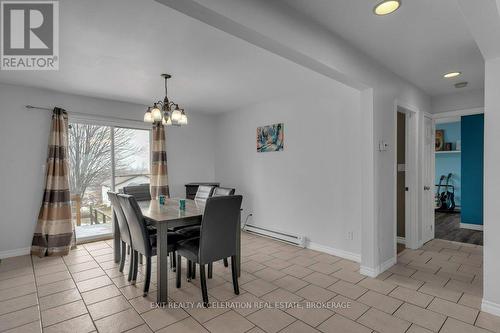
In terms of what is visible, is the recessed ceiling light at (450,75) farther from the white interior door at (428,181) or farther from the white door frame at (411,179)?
the white interior door at (428,181)

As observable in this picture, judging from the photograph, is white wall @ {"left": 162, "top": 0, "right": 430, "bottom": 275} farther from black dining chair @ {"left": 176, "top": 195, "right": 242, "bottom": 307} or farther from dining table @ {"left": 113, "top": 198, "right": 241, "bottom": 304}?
dining table @ {"left": 113, "top": 198, "right": 241, "bottom": 304}

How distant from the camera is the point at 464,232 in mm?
4855

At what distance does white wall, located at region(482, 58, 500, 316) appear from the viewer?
2.20m

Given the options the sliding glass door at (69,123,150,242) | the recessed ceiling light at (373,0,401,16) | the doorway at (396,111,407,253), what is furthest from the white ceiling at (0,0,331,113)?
the doorway at (396,111,407,253)

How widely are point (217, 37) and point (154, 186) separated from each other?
3.28 m

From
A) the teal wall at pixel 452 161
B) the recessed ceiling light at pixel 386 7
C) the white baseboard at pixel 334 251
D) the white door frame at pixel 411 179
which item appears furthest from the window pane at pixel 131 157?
the teal wall at pixel 452 161

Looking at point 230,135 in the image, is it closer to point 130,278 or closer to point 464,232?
point 130,278

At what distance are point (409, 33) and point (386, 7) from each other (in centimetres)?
57

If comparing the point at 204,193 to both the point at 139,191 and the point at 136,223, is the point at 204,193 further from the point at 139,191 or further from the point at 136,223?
the point at 136,223

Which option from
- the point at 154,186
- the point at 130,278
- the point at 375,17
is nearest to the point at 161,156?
the point at 154,186

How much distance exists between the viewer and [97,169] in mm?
4512

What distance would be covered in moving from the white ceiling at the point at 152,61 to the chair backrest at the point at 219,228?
1418mm

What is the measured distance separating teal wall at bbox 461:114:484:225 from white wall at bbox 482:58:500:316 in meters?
3.57

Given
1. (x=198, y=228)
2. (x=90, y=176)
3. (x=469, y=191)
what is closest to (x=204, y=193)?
(x=198, y=228)
